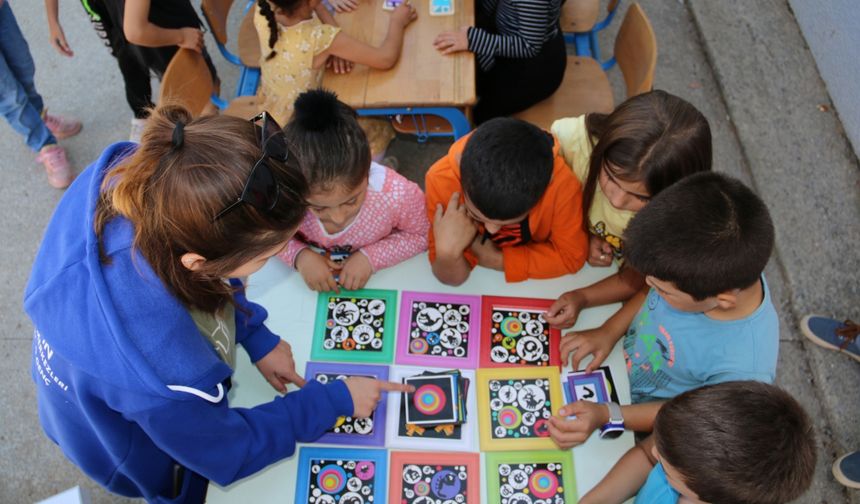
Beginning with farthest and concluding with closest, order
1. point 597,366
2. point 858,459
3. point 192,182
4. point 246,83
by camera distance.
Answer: point 246,83
point 858,459
point 597,366
point 192,182

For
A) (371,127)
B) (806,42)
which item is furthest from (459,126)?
(806,42)

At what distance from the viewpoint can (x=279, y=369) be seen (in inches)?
64.1

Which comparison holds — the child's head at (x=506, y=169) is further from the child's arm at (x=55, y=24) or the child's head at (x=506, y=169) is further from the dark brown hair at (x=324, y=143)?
the child's arm at (x=55, y=24)

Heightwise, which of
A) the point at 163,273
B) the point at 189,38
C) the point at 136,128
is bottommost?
the point at 136,128

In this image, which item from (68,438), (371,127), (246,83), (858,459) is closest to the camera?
(68,438)

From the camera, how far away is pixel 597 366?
1.66 meters

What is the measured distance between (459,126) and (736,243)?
1.29m

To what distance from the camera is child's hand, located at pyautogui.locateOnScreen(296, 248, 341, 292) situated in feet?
5.84

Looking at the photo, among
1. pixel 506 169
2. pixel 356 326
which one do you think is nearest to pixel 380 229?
pixel 356 326

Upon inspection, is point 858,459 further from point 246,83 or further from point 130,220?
point 246,83

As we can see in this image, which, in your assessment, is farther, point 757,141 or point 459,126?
point 757,141

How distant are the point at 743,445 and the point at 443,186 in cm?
108

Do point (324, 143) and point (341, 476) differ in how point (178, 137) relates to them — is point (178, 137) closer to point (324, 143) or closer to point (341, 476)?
point (324, 143)

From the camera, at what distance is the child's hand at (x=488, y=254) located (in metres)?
1.86
